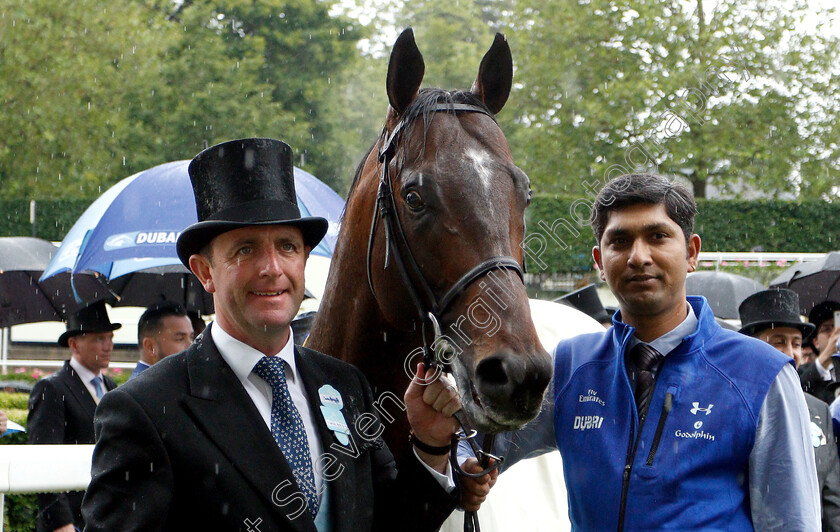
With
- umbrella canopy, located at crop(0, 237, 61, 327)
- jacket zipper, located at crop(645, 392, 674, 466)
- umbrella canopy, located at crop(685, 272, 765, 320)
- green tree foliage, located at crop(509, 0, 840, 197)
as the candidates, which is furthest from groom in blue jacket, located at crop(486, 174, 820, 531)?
green tree foliage, located at crop(509, 0, 840, 197)

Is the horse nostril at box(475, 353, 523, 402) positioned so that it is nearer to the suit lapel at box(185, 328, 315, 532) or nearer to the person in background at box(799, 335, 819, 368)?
the suit lapel at box(185, 328, 315, 532)

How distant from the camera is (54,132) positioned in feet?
63.3

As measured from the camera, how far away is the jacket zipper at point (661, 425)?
225 cm

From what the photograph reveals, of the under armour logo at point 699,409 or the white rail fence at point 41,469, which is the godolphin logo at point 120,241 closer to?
the white rail fence at point 41,469

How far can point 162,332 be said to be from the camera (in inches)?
223

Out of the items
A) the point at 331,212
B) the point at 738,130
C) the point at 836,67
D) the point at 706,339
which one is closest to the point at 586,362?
the point at 706,339

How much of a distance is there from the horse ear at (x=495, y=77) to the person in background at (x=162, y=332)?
3509 mm

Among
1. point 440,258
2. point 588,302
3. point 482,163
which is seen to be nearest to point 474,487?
point 440,258

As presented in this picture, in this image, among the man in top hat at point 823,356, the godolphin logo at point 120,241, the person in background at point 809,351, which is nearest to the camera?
the godolphin logo at point 120,241

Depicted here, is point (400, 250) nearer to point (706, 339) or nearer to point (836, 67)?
point (706, 339)

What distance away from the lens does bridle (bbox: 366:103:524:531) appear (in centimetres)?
226

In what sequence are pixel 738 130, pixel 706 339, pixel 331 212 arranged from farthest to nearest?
pixel 738 130
pixel 331 212
pixel 706 339

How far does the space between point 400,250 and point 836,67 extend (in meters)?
15.9

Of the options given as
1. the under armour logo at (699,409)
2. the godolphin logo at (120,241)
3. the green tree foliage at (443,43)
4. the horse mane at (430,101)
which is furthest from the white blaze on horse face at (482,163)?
the green tree foliage at (443,43)
